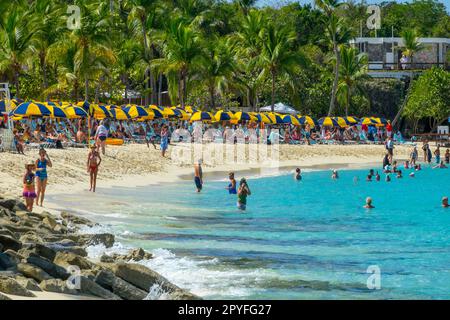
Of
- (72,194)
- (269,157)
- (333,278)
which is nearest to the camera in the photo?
(333,278)

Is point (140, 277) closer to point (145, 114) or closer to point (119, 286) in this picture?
point (119, 286)

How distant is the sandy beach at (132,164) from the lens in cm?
2689

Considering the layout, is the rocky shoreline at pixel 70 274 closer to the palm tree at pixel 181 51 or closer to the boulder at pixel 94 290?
the boulder at pixel 94 290

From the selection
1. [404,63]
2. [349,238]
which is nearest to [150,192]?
[349,238]

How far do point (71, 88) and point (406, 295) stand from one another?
37653 mm

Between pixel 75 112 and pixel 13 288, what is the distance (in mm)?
26927

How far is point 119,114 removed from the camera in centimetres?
4219

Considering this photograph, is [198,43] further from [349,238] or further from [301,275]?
[301,275]

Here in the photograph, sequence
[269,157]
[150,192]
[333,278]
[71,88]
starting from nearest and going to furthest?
[333,278] < [150,192] < [269,157] < [71,88]

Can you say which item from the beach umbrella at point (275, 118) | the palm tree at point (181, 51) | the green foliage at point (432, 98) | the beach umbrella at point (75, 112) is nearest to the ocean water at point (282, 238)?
the beach umbrella at point (75, 112)

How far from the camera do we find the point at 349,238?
2062 cm

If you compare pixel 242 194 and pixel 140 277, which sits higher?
pixel 242 194

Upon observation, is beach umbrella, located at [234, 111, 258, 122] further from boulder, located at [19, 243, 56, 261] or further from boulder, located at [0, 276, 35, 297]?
boulder, located at [0, 276, 35, 297]

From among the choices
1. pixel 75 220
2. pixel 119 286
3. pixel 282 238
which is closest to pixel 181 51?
pixel 282 238
